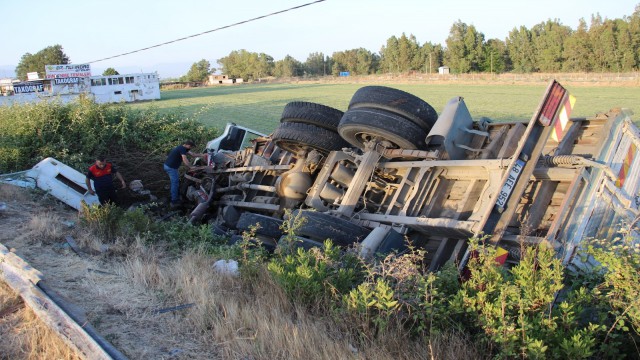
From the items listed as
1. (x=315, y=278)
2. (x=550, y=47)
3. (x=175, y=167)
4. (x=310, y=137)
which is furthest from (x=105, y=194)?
(x=550, y=47)

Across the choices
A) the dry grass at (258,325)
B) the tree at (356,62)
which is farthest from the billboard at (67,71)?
the tree at (356,62)

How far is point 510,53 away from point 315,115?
77.3 metres

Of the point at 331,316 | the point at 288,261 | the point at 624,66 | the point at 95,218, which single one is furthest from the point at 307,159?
the point at 624,66

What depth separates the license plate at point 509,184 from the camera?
454cm

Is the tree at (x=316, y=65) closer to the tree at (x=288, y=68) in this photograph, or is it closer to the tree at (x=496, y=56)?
the tree at (x=288, y=68)

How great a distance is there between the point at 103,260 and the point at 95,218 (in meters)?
1.25

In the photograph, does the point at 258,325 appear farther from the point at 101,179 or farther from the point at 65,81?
the point at 65,81

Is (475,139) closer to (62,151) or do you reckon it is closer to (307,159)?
(307,159)

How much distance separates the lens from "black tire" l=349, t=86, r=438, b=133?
593cm

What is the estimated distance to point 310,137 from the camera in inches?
275

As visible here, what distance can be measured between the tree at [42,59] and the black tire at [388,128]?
106 metres

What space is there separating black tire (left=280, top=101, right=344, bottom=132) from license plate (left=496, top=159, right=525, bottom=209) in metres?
3.00

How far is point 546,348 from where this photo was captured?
2652 millimetres

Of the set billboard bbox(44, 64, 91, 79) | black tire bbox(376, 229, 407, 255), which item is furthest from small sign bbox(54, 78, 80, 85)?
black tire bbox(376, 229, 407, 255)
